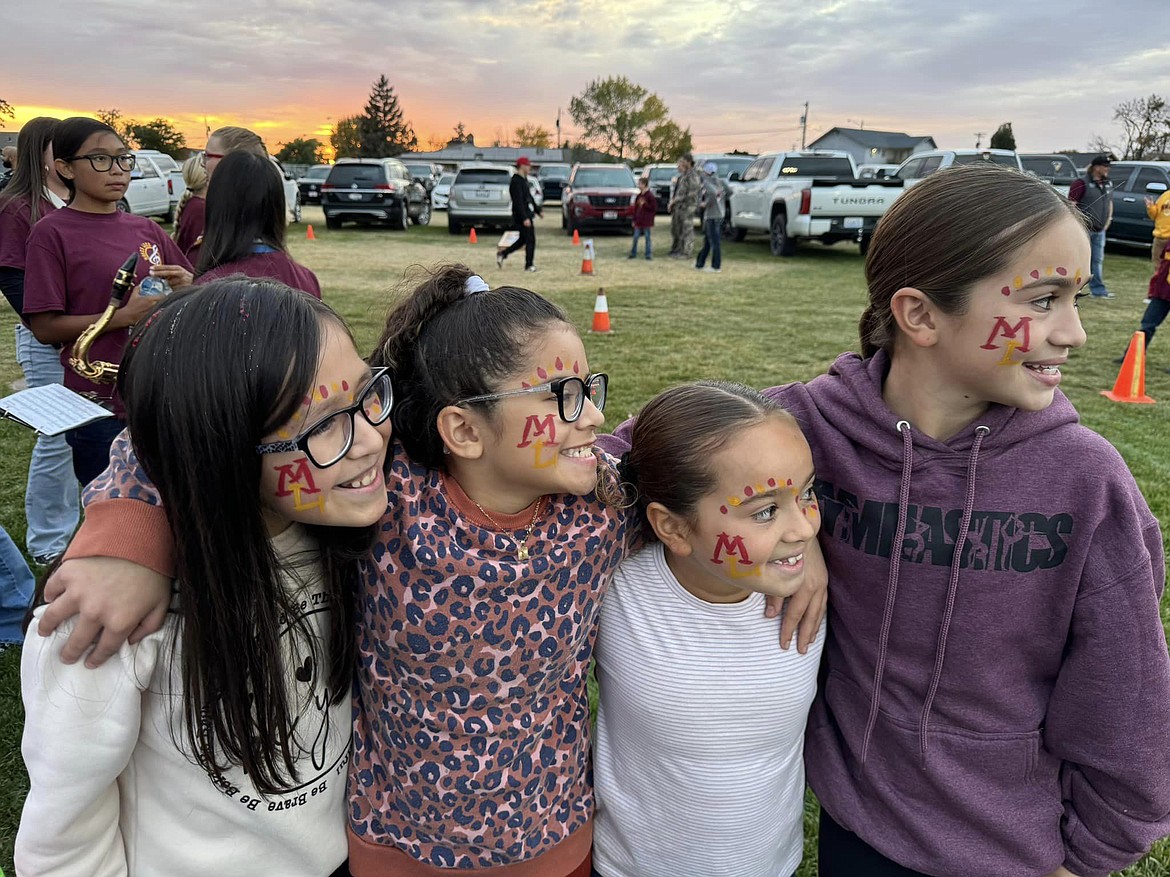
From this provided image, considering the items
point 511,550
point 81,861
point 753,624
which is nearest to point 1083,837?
point 753,624

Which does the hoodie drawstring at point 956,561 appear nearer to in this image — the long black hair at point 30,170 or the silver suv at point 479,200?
the long black hair at point 30,170

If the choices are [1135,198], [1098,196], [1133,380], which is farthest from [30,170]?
[1135,198]

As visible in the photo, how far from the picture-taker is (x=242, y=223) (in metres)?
3.01

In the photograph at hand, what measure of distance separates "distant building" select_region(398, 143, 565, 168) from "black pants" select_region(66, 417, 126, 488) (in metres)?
70.9

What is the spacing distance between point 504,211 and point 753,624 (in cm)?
1931

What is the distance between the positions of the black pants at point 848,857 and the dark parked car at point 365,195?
2099cm

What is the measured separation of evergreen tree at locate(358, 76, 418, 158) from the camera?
257 ft

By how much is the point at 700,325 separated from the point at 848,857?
308 inches

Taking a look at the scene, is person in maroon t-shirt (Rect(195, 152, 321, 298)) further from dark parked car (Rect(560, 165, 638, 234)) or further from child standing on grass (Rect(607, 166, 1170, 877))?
dark parked car (Rect(560, 165, 638, 234))

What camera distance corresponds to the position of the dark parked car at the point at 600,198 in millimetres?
19203

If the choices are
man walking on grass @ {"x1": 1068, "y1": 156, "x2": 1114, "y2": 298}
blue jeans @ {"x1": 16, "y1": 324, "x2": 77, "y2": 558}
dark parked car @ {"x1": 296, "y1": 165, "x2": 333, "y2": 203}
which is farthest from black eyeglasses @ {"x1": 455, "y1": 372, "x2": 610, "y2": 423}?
dark parked car @ {"x1": 296, "y1": 165, "x2": 333, "y2": 203}

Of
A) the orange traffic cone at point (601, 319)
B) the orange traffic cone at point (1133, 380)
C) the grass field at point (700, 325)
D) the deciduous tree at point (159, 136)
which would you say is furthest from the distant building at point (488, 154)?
the orange traffic cone at point (1133, 380)

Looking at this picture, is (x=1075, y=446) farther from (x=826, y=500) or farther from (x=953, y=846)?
(x=953, y=846)

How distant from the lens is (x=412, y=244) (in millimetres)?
18047
